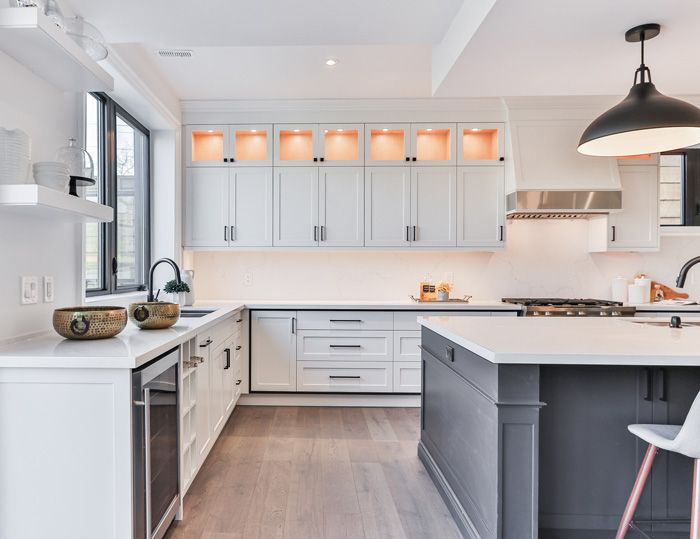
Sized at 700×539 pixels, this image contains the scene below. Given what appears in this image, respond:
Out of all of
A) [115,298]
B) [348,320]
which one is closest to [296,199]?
[348,320]

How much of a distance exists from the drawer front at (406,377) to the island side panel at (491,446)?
5.05 ft

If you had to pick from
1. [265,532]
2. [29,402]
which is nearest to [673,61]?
[265,532]

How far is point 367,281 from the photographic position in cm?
433

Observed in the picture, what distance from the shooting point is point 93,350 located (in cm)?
157

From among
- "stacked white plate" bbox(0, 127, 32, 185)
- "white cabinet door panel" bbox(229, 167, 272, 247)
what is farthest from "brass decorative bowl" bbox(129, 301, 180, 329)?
"white cabinet door panel" bbox(229, 167, 272, 247)

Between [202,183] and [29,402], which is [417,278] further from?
[29,402]

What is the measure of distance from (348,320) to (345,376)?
18.9 inches

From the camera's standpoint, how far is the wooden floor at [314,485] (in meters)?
1.98

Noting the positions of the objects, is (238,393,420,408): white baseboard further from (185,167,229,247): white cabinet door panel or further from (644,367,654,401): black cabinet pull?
(644,367,654,401): black cabinet pull

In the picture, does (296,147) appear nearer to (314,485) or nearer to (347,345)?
(347,345)

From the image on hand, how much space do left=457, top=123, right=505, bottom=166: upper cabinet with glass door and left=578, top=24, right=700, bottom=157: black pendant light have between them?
1605 millimetres

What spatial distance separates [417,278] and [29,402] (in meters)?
3.36

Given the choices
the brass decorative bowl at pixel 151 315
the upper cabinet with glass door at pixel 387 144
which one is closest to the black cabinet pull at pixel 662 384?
the brass decorative bowl at pixel 151 315

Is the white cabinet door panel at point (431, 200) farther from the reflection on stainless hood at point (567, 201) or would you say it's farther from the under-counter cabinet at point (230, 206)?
the under-counter cabinet at point (230, 206)
